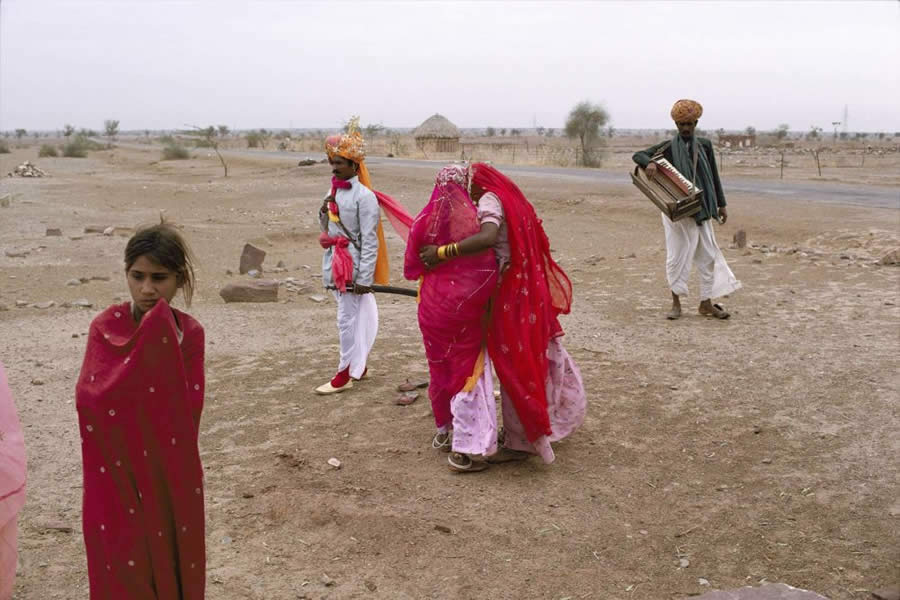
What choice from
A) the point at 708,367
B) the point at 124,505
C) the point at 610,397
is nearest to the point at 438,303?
the point at 610,397

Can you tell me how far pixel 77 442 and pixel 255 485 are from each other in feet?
4.94

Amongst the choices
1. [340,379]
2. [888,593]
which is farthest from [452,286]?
[888,593]

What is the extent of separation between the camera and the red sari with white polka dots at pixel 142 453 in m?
2.61

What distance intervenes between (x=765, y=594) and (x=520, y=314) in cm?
190

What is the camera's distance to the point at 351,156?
5.88m

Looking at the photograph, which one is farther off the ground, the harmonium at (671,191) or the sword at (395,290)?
the harmonium at (671,191)

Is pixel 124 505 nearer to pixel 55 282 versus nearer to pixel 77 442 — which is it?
pixel 77 442

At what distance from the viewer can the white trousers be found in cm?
622

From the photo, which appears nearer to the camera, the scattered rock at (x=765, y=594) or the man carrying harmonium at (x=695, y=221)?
the scattered rock at (x=765, y=594)

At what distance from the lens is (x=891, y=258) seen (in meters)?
10.2

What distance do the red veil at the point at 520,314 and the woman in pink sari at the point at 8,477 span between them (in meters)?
2.40

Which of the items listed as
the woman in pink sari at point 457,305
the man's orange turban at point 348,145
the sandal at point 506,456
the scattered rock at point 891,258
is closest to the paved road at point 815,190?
the scattered rock at point 891,258

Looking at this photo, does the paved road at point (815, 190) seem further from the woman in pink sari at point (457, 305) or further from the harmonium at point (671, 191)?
the woman in pink sari at point (457, 305)

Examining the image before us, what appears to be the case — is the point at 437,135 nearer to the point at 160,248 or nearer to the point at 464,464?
the point at 464,464
